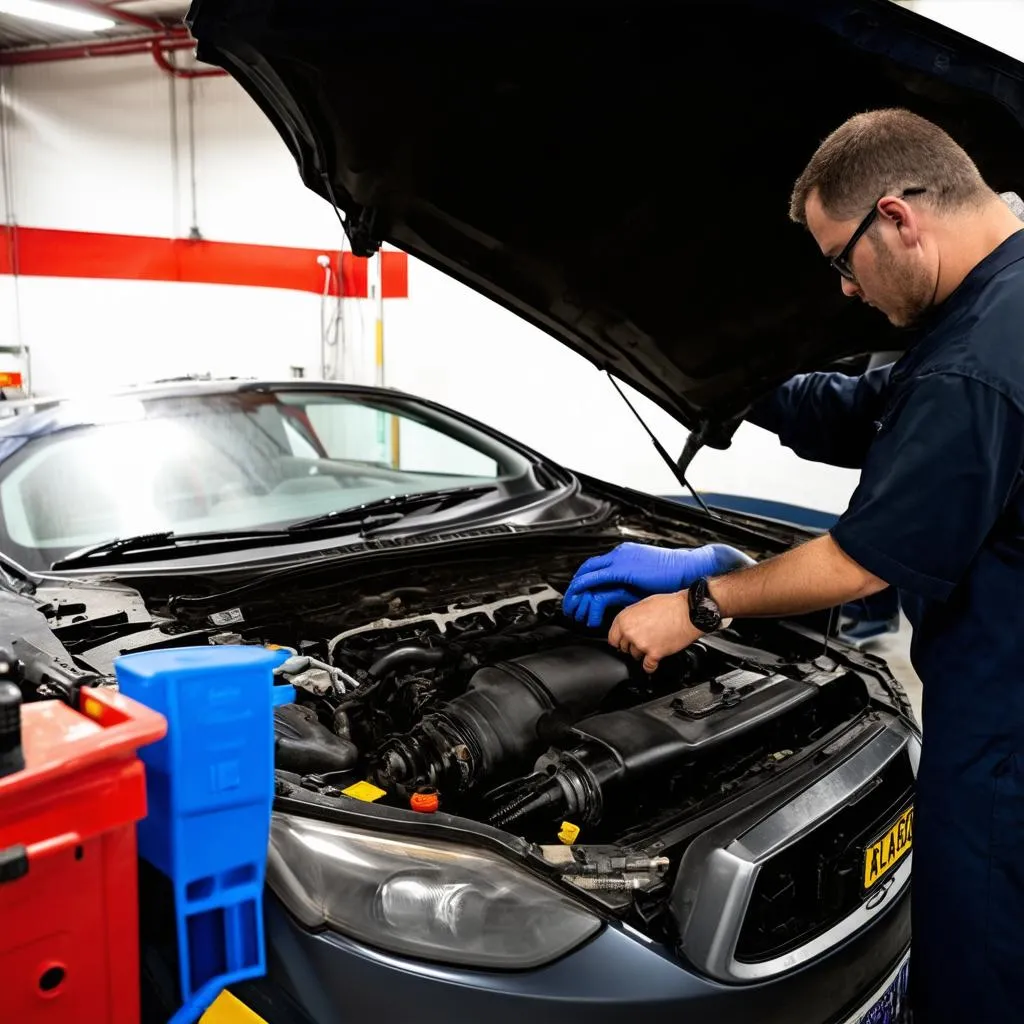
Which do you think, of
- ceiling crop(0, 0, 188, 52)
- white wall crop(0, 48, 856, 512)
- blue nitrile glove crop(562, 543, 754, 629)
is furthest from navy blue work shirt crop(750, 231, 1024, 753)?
ceiling crop(0, 0, 188, 52)

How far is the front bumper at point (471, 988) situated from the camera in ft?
3.39

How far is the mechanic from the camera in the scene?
1.22 m

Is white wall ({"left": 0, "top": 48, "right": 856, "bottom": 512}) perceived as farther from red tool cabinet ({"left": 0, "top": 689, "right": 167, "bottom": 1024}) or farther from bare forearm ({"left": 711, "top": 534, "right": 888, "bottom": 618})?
red tool cabinet ({"left": 0, "top": 689, "right": 167, "bottom": 1024})

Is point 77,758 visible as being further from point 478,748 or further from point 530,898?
point 478,748

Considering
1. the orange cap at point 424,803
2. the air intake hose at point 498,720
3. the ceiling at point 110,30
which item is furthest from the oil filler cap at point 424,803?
the ceiling at point 110,30

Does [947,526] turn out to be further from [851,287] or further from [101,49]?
[101,49]

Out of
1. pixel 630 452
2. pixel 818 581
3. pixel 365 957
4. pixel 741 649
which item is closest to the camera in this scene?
pixel 365 957

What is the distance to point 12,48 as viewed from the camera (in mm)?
6910

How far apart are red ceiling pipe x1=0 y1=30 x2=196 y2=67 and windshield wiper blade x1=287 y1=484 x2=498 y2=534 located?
219 inches

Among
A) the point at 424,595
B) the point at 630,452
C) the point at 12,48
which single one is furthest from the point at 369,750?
the point at 12,48

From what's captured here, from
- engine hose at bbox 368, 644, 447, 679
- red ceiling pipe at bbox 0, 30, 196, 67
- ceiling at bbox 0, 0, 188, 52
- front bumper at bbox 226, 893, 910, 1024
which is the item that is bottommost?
front bumper at bbox 226, 893, 910, 1024

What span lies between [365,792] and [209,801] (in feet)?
1.48

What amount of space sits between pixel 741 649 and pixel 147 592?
127 centimetres

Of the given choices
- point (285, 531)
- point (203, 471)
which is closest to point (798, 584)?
point (285, 531)
